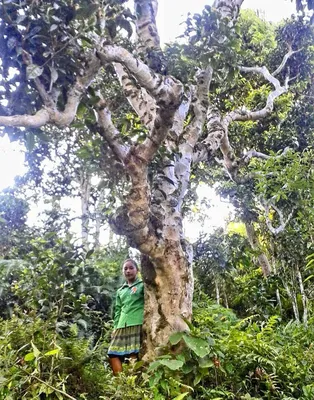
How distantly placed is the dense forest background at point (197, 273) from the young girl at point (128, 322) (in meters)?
0.19

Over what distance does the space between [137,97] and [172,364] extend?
2.76 metres

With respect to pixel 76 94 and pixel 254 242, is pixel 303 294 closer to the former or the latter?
pixel 254 242

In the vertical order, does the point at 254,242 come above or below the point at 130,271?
above

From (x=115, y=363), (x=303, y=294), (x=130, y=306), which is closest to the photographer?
(x=115, y=363)

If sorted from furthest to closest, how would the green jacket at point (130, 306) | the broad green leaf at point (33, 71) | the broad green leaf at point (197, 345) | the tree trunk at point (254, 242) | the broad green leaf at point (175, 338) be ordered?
the tree trunk at point (254, 242) → the green jacket at point (130, 306) → the broad green leaf at point (175, 338) → the broad green leaf at point (197, 345) → the broad green leaf at point (33, 71)

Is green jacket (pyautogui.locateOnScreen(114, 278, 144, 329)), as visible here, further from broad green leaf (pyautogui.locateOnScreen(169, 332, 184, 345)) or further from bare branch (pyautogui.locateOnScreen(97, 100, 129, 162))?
bare branch (pyautogui.locateOnScreen(97, 100, 129, 162))

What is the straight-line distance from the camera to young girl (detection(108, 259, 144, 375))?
3627 millimetres

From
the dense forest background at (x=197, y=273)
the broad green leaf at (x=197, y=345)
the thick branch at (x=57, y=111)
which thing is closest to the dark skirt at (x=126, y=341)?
the dense forest background at (x=197, y=273)

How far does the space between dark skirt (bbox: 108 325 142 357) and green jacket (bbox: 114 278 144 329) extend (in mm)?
54

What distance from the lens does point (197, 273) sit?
6.90 m

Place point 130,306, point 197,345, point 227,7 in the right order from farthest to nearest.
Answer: point 227,7 < point 130,306 < point 197,345

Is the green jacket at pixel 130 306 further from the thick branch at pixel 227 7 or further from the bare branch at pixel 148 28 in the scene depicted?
the thick branch at pixel 227 7

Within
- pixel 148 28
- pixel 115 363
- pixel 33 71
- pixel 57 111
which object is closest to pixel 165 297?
pixel 115 363

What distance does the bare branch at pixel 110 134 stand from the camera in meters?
3.27
